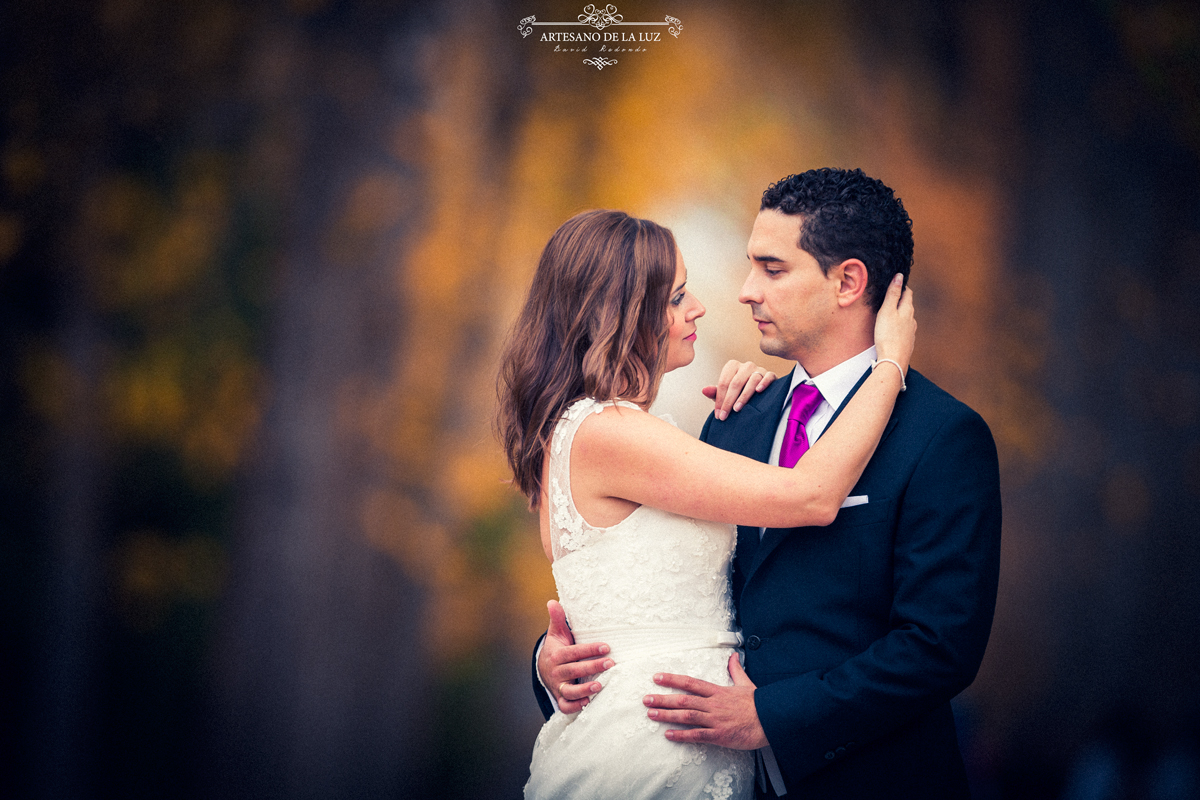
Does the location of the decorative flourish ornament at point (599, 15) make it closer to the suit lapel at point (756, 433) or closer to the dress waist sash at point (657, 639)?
the suit lapel at point (756, 433)

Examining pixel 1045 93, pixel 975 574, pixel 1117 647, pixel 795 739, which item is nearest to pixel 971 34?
pixel 1045 93

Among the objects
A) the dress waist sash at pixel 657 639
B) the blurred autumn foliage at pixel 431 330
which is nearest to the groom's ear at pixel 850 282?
the dress waist sash at pixel 657 639

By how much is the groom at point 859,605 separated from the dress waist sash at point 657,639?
1.6 inches

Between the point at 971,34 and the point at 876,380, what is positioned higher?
the point at 971,34

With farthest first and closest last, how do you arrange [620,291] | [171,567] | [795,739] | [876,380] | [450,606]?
[450,606]
[171,567]
[620,291]
[876,380]
[795,739]

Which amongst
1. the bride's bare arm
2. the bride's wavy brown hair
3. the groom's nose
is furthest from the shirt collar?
the bride's wavy brown hair

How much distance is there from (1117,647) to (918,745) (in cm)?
206

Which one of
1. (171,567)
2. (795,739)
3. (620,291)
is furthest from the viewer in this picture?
(171,567)

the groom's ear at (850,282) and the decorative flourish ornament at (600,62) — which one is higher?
the decorative flourish ornament at (600,62)

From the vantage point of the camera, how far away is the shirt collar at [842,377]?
1.77 m

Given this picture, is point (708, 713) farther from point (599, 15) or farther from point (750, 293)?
point (599, 15)

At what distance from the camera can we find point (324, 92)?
332cm

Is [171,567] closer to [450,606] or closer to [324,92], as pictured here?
[450,606]

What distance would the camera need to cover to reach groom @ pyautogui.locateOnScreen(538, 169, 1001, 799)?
4.93 ft
